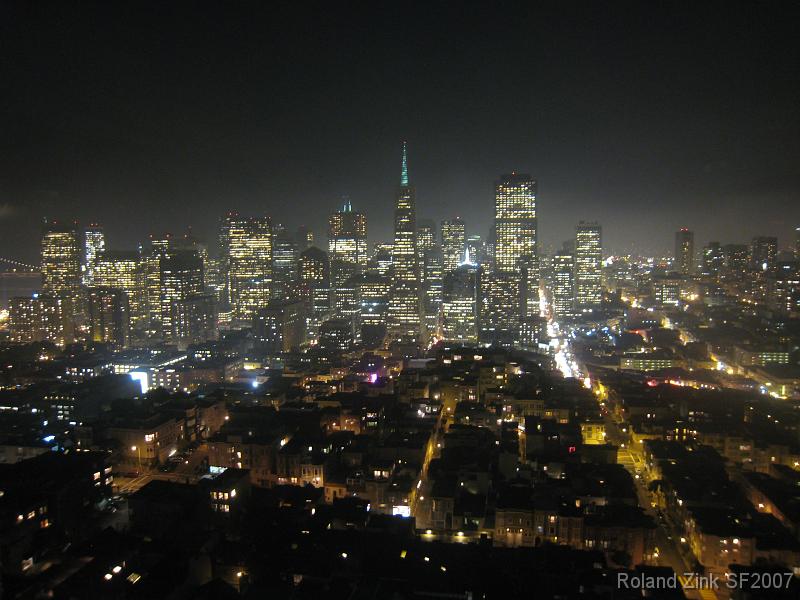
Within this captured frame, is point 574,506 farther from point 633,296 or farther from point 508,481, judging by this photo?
point 633,296

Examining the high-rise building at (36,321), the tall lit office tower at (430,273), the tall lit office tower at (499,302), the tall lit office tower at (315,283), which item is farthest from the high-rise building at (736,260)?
the high-rise building at (36,321)

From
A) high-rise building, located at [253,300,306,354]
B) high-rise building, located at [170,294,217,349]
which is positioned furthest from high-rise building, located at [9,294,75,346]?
high-rise building, located at [253,300,306,354]

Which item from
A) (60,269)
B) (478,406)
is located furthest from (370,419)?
(60,269)

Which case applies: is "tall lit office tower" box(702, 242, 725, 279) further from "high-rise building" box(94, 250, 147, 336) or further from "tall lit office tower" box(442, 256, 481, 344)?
"high-rise building" box(94, 250, 147, 336)

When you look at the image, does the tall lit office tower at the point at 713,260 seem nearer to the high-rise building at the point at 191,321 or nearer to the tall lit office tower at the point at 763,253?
the tall lit office tower at the point at 763,253

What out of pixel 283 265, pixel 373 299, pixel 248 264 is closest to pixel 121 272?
pixel 248 264

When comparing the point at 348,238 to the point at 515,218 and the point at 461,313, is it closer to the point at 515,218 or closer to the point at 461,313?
the point at 515,218

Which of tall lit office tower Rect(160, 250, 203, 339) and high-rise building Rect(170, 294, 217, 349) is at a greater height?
tall lit office tower Rect(160, 250, 203, 339)
